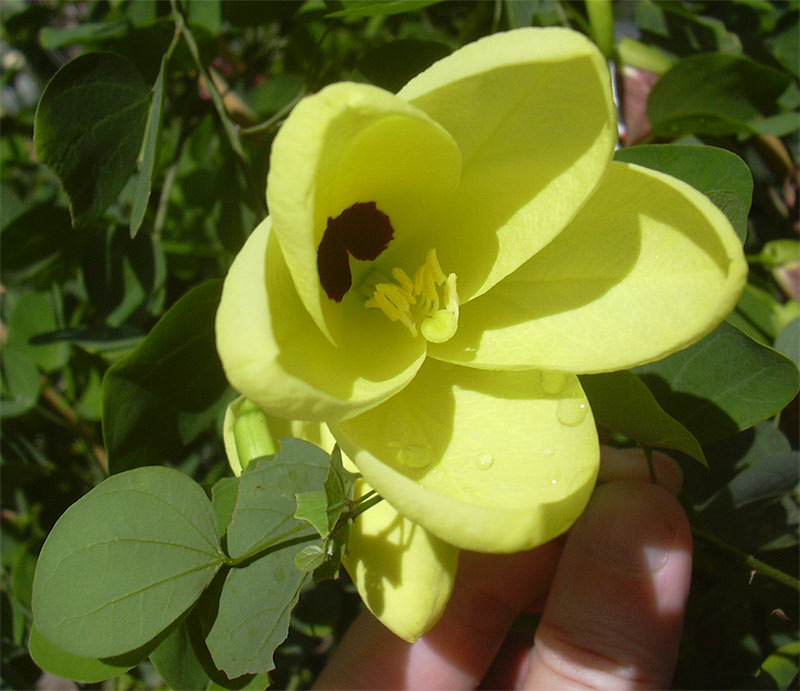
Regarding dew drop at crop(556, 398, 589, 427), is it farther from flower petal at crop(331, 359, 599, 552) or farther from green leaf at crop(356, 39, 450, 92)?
green leaf at crop(356, 39, 450, 92)

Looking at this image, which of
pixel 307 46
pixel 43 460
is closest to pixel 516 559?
pixel 43 460

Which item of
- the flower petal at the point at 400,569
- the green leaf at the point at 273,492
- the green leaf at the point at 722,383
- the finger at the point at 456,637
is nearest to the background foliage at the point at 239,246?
the green leaf at the point at 722,383

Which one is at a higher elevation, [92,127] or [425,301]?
[92,127]

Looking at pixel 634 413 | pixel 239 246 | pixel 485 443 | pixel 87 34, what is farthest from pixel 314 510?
pixel 87 34

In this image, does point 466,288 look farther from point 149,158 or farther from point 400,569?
point 149,158

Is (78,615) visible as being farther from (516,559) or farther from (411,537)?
(516,559)

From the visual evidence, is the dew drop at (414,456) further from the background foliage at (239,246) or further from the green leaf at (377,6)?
the green leaf at (377,6)

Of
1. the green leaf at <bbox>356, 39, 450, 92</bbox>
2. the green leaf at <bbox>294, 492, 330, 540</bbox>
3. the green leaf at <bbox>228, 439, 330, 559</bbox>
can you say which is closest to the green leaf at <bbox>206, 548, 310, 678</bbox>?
the green leaf at <bbox>228, 439, 330, 559</bbox>
